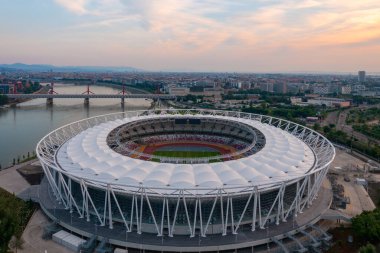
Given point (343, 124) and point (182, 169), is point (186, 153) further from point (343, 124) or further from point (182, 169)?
point (343, 124)

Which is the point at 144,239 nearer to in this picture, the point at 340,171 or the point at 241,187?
the point at 241,187

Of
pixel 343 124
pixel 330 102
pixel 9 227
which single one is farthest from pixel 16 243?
pixel 330 102

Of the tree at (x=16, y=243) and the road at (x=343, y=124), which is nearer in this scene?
the tree at (x=16, y=243)

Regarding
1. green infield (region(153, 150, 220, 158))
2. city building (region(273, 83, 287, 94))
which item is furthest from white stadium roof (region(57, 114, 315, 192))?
city building (region(273, 83, 287, 94))

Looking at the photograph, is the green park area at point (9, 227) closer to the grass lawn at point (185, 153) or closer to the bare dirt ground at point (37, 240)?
the bare dirt ground at point (37, 240)

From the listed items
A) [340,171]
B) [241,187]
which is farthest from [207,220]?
[340,171]

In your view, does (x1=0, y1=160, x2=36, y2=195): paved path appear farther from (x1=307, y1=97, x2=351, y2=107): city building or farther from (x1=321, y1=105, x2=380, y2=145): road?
(x1=307, y1=97, x2=351, y2=107): city building

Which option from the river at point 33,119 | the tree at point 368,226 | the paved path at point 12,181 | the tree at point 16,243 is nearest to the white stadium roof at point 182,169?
the tree at point 368,226
